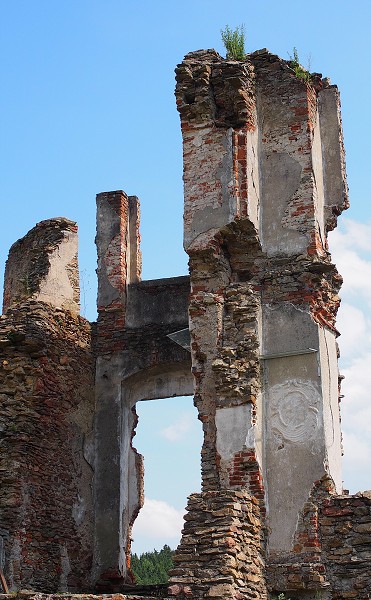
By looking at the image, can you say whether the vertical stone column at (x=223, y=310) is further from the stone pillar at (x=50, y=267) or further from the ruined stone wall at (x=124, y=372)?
the stone pillar at (x=50, y=267)

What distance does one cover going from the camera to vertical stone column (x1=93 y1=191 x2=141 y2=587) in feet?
46.8

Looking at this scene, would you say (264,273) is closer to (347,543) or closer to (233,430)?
(233,430)

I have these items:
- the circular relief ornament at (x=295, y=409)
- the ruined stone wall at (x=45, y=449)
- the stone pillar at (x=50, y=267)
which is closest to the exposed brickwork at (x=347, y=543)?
the circular relief ornament at (x=295, y=409)

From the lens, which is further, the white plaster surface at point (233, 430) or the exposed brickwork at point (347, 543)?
the white plaster surface at point (233, 430)

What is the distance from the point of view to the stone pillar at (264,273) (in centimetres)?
1124

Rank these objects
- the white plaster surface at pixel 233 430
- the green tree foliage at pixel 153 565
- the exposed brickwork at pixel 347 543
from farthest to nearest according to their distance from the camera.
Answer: the green tree foliage at pixel 153 565
the white plaster surface at pixel 233 430
the exposed brickwork at pixel 347 543

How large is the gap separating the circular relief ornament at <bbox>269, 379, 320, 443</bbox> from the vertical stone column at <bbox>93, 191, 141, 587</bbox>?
3802mm

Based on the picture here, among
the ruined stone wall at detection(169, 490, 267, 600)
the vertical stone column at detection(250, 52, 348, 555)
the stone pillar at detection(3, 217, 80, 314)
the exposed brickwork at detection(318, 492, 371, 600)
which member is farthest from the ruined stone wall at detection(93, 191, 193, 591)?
the exposed brickwork at detection(318, 492, 371, 600)

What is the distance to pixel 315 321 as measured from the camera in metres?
11.7

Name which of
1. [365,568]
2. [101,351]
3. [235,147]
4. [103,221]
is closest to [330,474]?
[365,568]

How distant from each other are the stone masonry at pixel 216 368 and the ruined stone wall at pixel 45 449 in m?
0.03

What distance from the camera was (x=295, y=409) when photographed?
11.4 m

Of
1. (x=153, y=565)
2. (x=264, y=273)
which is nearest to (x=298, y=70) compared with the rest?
(x=264, y=273)

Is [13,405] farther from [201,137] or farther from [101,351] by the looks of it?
[201,137]
